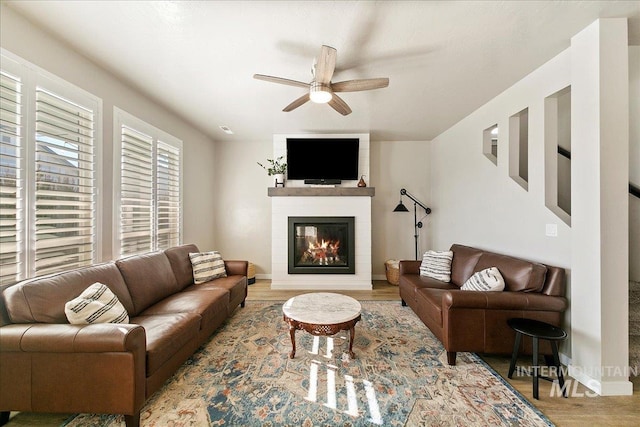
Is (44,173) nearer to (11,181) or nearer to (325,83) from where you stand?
(11,181)

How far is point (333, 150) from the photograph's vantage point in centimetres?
435

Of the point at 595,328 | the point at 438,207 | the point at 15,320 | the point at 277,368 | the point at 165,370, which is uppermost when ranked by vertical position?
the point at 438,207

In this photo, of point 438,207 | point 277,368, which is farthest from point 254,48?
point 438,207

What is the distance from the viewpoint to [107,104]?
2.50 m

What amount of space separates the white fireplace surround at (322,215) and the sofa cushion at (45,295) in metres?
2.61

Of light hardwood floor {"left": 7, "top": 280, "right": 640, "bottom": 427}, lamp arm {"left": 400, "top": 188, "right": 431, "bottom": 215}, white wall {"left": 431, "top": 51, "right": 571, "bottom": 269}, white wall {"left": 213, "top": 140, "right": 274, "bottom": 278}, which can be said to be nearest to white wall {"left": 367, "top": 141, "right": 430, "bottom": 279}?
lamp arm {"left": 400, "top": 188, "right": 431, "bottom": 215}

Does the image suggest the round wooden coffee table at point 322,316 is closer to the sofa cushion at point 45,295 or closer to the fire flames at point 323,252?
the sofa cushion at point 45,295

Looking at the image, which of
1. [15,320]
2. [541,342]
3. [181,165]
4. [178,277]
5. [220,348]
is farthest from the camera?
[181,165]

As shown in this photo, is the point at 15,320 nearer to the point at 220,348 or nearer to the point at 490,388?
the point at 220,348

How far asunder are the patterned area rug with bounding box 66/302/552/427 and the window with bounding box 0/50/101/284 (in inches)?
48.5

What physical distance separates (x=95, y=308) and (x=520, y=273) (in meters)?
3.51

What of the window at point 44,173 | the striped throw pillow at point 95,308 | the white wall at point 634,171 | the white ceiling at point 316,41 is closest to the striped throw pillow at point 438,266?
the white wall at point 634,171

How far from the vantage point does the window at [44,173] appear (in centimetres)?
171

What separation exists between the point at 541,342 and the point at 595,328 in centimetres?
37
